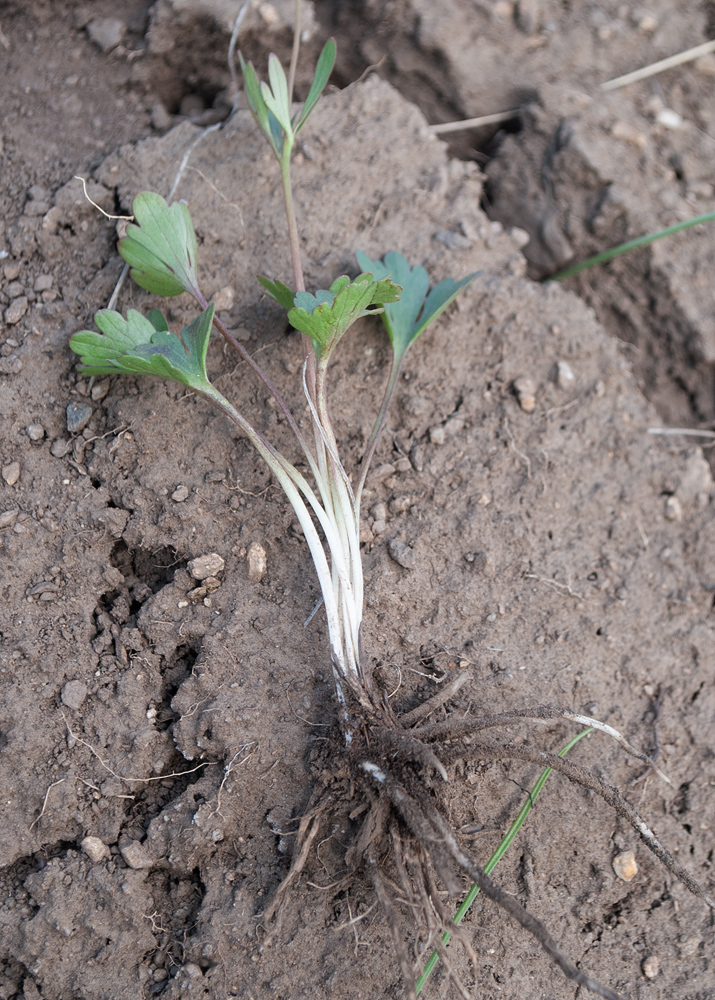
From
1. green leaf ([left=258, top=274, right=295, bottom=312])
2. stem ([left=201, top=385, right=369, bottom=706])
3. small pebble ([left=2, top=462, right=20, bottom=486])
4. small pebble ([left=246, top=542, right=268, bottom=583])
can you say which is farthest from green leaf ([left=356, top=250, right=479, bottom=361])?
small pebble ([left=2, top=462, right=20, bottom=486])

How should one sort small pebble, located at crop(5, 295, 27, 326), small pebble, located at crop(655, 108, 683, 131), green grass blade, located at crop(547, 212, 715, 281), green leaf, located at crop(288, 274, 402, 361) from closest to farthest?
green leaf, located at crop(288, 274, 402, 361) < small pebble, located at crop(5, 295, 27, 326) < green grass blade, located at crop(547, 212, 715, 281) < small pebble, located at crop(655, 108, 683, 131)

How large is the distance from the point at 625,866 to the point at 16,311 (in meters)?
2.04

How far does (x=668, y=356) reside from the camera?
2.30 meters

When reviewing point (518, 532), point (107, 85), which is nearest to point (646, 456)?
point (518, 532)

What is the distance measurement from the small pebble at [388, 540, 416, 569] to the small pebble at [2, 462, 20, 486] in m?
0.93

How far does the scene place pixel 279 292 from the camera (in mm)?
1734

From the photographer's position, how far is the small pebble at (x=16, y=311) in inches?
73.3

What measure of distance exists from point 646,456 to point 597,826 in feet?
3.22

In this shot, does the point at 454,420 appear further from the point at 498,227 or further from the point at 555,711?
the point at 555,711

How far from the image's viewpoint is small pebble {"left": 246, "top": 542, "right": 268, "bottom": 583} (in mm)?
1740

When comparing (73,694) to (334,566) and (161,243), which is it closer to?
(334,566)

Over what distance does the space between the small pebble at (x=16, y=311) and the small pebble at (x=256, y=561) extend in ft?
2.83

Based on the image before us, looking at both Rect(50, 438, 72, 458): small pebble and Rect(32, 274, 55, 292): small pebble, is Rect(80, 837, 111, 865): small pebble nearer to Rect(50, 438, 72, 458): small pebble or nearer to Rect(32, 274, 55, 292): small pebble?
Rect(50, 438, 72, 458): small pebble

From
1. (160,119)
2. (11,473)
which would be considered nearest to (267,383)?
(11,473)
